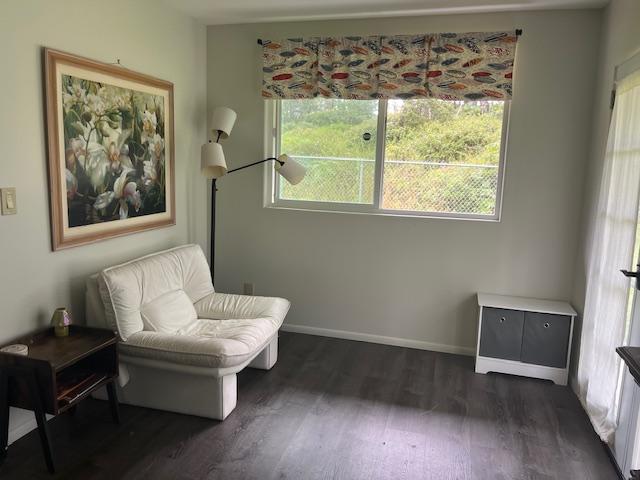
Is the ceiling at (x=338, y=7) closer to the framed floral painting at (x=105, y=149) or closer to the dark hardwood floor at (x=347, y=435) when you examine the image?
the framed floral painting at (x=105, y=149)

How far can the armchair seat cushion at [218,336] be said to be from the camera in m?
2.49

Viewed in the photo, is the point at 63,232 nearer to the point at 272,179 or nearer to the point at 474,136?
the point at 272,179

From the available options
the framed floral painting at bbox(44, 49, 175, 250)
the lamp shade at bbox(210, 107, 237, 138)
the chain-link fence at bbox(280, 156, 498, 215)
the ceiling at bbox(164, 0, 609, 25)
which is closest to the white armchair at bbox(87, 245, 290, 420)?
the framed floral painting at bbox(44, 49, 175, 250)

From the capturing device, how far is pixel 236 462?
2.26m

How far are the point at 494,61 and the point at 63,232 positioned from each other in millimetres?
2920

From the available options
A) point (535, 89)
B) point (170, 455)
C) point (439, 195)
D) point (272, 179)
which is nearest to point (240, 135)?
point (272, 179)

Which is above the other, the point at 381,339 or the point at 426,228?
the point at 426,228

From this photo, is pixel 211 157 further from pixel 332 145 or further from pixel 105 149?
pixel 332 145

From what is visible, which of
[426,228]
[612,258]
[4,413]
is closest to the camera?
[4,413]

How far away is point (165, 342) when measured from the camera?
2555mm

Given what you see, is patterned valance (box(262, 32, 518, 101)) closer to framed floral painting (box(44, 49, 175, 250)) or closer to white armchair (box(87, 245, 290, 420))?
framed floral painting (box(44, 49, 175, 250))

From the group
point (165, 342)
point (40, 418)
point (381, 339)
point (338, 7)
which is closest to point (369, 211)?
point (381, 339)

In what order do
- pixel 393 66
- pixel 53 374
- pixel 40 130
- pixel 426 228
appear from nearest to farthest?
pixel 53 374 < pixel 40 130 < pixel 393 66 < pixel 426 228

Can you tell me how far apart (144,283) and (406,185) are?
2.01 m
